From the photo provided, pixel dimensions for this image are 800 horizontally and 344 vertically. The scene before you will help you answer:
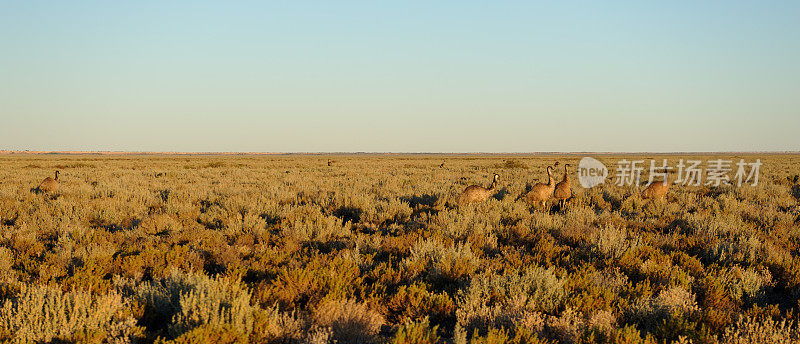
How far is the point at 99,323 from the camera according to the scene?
335cm

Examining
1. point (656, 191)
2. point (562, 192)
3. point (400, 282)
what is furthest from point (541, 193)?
point (400, 282)

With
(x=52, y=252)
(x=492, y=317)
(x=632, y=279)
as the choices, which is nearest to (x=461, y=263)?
(x=492, y=317)

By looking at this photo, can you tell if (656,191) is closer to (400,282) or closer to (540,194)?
(540,194)

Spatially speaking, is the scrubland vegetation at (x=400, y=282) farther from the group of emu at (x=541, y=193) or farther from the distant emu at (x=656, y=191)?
the distant emu at (x=656, y=191)

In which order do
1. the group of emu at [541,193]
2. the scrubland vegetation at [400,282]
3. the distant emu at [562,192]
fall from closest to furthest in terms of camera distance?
1. the scrubland vegetation at [400,282]
2. the group of emu at [541,193]
3. the distant emu at [562,192]

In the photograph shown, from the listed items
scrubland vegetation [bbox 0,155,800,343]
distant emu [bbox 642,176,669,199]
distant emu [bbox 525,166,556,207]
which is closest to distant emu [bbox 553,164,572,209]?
distant emu [bbox 525,166,556,207]

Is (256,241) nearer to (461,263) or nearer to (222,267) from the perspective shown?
(222,267)

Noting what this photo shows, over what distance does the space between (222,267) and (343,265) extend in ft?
5.48

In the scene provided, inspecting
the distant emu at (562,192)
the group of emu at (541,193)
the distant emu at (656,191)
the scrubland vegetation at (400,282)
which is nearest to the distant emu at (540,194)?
the group of emu at (541,193)

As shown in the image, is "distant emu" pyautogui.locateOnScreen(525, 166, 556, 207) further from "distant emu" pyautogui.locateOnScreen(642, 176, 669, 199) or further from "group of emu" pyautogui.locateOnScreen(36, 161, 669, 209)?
"distant emu" pyautogui.locateOnScreen(642, 176, 669, 199)

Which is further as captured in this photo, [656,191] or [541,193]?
[656,191]

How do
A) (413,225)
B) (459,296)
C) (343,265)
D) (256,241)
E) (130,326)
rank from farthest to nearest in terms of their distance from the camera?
(413,225) < (256,241) < (343,265) < (459,296) < (130,326)

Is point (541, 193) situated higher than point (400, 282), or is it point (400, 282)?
point (541, 193)

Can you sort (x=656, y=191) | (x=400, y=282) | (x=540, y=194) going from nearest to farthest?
(x=400, y=282) → (x=540, y=194) → (x=656, y=191)
